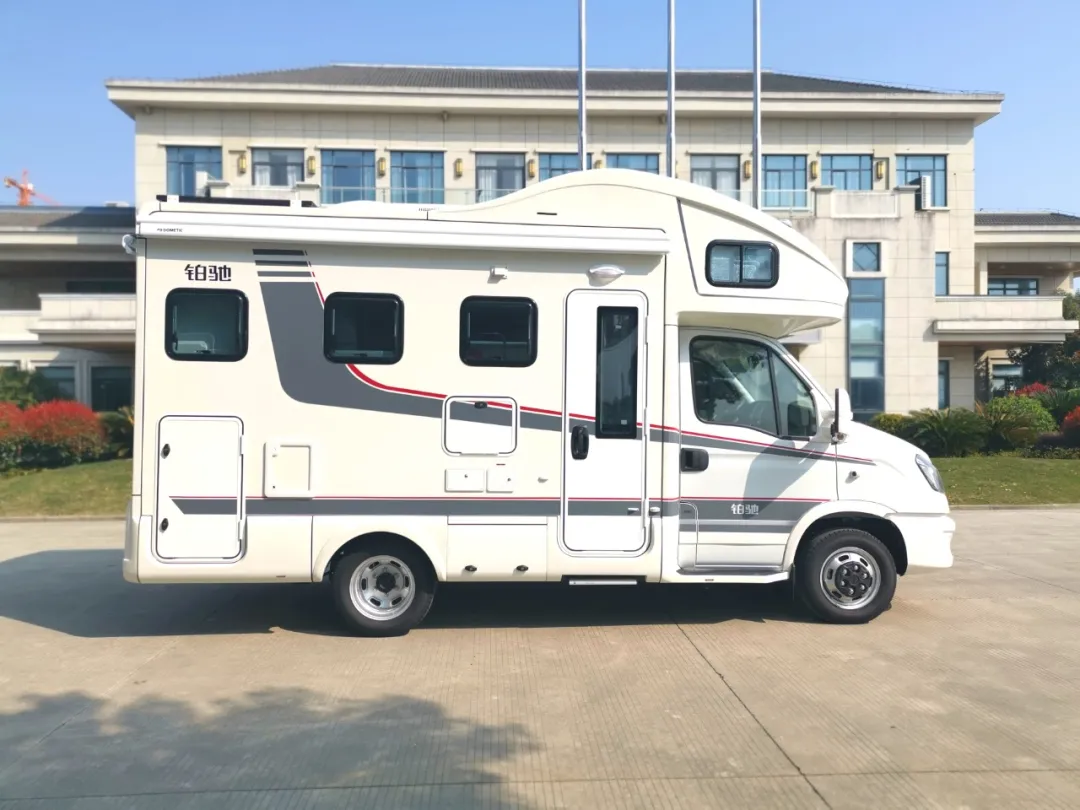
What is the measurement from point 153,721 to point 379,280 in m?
3.38

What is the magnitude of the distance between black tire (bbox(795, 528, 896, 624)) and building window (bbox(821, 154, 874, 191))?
3036 cm

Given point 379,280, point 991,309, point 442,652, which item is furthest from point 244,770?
point 991,309

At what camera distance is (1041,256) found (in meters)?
40.5

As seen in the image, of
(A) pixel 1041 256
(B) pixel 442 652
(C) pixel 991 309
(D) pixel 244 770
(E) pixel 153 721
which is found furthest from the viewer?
(A) pixel 1041 256

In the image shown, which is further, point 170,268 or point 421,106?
point 421,106

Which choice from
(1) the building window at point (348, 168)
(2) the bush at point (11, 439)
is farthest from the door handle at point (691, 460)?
(1) the building window at point (348, 168)

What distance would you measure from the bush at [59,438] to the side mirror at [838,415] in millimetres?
18601

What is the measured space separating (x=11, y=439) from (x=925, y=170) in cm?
3375

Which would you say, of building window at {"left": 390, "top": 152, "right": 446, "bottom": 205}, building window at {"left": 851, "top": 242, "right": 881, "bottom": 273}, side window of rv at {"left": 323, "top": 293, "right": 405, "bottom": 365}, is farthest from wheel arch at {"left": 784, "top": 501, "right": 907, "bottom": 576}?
building window at {"left": 390, "top": 152, "right": 446, "bottom": 205}

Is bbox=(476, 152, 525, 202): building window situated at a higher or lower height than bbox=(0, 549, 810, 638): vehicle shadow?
higher

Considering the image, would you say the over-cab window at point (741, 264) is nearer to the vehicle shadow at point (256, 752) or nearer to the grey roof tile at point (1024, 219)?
the vehicle shadow at point (256, 752)

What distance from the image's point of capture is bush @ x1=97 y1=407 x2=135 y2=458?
20.5 meters

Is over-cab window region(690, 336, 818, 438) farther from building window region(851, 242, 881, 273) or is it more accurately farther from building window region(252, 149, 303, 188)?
building window region(252, 149, 303, 188)

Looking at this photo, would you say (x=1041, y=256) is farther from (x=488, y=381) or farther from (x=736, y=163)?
(x=488, y=381)
